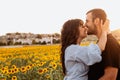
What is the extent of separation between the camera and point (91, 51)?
389 centimetres

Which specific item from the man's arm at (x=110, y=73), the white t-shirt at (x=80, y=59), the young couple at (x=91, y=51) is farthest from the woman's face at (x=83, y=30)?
the man's arm at (x=110, y=73)

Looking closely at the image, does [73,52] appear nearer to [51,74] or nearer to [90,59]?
[90,59]

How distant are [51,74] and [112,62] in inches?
186

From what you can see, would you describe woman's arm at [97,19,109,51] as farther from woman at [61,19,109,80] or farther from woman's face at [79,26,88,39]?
woman's face at [79,26,88,39]

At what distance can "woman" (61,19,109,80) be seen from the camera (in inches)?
154

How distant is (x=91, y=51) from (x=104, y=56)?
0.12m

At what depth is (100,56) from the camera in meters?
3.84

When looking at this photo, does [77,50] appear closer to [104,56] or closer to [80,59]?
[80,59]

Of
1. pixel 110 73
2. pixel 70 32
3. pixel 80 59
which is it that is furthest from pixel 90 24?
pixel 110 73

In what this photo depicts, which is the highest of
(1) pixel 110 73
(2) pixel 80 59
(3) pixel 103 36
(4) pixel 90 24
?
(4) pixel 90 24

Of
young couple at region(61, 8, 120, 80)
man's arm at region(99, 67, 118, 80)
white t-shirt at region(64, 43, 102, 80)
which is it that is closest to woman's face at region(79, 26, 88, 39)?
young couple at region(61, 8, 120, 80)

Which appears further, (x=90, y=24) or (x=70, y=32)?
(x=70, y=32)

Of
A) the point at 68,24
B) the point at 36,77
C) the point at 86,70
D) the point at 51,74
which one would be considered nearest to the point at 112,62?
the point at 86,70

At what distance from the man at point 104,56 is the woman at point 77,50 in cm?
6
